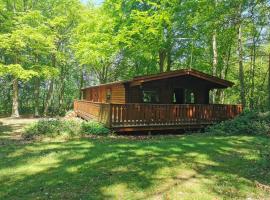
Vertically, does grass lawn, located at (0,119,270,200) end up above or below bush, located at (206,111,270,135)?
below

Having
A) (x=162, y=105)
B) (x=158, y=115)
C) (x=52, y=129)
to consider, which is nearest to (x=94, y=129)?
(x=52, y=129)

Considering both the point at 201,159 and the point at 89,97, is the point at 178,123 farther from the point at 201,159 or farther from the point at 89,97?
the point at 89,97

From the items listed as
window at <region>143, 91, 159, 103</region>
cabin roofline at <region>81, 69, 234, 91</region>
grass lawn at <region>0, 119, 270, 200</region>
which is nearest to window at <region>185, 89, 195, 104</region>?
cabin roofline at <region>81, 69, 234, 91</region>

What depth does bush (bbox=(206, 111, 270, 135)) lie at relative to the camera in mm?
17047

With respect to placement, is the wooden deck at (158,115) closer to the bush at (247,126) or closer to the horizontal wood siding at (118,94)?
the bush at (247,126)

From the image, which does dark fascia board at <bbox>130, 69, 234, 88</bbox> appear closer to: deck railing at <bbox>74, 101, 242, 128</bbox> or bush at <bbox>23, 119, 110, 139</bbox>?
deck railing at <bbox>74, 101, 242, 128</bbox>

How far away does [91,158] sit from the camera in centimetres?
1046

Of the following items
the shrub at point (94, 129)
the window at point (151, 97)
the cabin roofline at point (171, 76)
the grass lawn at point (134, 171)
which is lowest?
the grass lawn at point (134, 171)

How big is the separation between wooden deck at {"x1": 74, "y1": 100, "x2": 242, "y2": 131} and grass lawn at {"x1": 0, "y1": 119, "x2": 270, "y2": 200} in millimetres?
3889

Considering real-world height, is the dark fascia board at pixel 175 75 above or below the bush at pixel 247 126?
above

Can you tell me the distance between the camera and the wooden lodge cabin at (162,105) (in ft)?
56.0

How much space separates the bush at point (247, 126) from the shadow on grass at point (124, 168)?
3.73 metres

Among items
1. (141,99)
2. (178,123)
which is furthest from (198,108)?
(141,99)

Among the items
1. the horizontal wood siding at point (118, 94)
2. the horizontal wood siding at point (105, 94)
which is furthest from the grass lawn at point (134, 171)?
the horizontal wood siding at point (105, 94)
